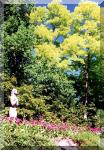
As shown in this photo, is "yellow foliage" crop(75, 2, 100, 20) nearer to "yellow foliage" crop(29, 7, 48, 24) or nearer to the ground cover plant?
the ground cover plant

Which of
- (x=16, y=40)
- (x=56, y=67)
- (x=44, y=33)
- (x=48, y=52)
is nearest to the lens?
(x=16, y=40)

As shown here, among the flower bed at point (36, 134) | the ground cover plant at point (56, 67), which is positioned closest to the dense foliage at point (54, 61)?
the ground cover plant at point (56, 67)

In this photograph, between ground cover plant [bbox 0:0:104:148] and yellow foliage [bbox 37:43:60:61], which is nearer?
ground cover plant [bbox 0:0:104:148]

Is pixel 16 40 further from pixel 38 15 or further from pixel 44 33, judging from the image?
pixel 38 15

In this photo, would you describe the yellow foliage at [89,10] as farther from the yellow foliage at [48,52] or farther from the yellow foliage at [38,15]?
the yellow foliage at [48,52]

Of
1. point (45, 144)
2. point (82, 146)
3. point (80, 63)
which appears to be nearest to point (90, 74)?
point (80, 63)

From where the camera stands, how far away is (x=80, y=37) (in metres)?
23.9

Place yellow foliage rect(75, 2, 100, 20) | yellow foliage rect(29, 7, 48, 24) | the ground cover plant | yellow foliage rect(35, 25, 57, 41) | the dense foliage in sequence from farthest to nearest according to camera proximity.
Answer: yellow foliage rect(75, 2, 100, 20) < yellow foliage rect(29, 7, 48, 24) < yellow foliage rect(35, 25, 57, 41) < the dense foliage < the ground cover plant

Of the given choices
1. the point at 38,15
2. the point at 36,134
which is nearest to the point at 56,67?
the point at 38,15

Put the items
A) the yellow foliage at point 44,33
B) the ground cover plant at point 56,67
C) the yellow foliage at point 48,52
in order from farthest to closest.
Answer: the yellow foliage at point 44,33 < the yellow foliage at point 48,52 < the ground cover plant at point 56,67

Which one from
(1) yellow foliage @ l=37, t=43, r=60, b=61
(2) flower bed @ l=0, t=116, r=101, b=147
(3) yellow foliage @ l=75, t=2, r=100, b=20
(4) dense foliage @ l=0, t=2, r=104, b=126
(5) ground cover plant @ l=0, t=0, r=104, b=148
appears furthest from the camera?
(3) yellow foliage @ l=75, t=2, r=100, b=20

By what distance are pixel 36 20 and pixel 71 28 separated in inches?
83.8

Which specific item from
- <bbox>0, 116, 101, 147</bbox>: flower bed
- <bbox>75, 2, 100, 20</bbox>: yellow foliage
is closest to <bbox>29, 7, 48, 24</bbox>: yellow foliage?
<bbox>75, 2, 100, 20</bbox>: yellow foliage

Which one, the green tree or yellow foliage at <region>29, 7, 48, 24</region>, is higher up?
yellow foliage at <region>29, 7, 48, 24</region>
